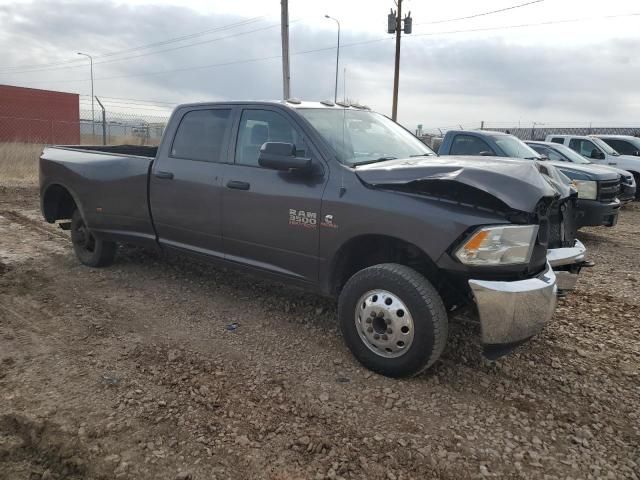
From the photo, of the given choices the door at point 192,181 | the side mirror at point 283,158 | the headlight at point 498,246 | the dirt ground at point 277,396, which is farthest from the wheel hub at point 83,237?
the headlight at point 498,246

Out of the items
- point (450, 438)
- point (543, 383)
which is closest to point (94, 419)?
point (450, 438)

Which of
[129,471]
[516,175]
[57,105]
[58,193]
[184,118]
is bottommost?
[129,471]

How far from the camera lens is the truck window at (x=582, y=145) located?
1424 centimetres

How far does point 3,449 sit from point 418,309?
236cm

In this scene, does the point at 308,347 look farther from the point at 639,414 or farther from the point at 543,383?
the point at 639,414

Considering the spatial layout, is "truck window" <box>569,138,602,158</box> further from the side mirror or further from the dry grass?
the dry grass

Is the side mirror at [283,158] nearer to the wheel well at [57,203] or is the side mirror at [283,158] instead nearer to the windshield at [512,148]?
the wheel well at [57,203]

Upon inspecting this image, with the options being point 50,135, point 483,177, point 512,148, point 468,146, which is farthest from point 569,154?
point 50,135

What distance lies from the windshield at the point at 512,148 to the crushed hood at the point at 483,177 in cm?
545

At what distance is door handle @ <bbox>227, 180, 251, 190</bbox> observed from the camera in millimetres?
4172

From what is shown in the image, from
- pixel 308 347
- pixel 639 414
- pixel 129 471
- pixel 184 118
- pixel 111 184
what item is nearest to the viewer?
pixel 129 471

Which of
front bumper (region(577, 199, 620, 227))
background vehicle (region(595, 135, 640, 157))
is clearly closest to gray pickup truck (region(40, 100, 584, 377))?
front bumper (region(577, 199, 620, 227))

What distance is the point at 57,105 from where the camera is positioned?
132ft

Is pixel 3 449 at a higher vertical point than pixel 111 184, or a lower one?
lower
